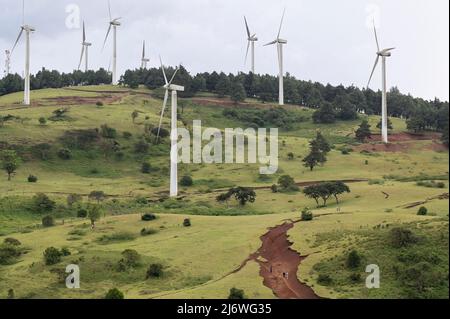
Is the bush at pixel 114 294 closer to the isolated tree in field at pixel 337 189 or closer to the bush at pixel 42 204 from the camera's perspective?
the bush at pixel 42 204

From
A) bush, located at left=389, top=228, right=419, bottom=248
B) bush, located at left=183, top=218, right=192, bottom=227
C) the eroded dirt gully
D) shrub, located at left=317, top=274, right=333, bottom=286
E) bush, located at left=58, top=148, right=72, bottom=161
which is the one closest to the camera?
the eroded dirt gully

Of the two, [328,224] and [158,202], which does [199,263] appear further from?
[158,202]

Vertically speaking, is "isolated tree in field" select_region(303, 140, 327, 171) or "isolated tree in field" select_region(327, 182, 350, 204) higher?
"isolated tree in field" select_region(303, 140, 327, 171)

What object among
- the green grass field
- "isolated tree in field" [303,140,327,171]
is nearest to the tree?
the green grass field

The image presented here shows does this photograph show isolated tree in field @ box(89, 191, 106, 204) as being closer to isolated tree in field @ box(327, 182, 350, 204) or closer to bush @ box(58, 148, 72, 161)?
bush @ box(58, 148, 72, 161)

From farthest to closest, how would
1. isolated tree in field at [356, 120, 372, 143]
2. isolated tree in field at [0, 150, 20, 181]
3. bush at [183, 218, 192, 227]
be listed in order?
isolated tree in field at [356, 120, 372, 143], isolated tree in field at [0, 150, 20, 181], bush at [183, 218, 192, 227]
